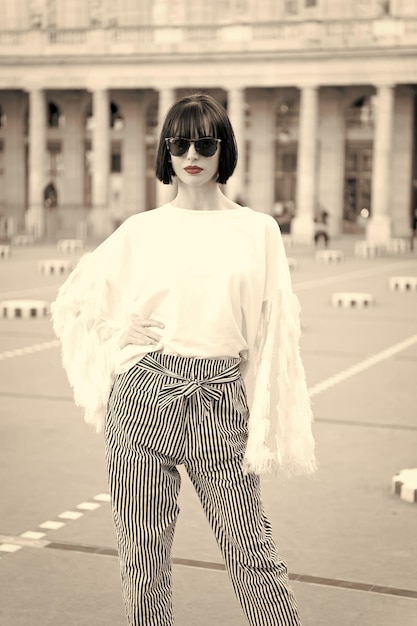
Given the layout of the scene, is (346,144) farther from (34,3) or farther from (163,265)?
(163,265)

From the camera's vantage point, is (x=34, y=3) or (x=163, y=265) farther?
(x=34, y=3)

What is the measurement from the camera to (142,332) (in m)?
4.06

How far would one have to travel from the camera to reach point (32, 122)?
176ft

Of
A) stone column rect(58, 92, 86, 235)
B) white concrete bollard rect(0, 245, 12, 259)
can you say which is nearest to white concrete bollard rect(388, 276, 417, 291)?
white concrete bollard rect(0, 245, 12, 259)

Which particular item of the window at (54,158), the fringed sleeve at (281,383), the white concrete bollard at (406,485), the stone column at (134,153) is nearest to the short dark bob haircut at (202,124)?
the fringed sleeve at (281,383)

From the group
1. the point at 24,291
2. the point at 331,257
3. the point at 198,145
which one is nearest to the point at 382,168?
the point at 331,257

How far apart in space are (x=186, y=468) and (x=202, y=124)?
111 centimetres

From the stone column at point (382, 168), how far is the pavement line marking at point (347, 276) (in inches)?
466

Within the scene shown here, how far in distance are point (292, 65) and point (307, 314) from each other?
31838mm

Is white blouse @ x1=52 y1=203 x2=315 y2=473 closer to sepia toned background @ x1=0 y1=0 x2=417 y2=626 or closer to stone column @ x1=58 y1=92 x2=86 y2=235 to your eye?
sepia toned background @ x1=0 y1=0 x2=417 y2=626

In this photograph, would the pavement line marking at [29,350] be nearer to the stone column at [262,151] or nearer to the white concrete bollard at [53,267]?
the white concrete bollard at [53,267]

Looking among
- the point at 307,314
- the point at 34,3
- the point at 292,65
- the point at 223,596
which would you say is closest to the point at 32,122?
the point at 34,3

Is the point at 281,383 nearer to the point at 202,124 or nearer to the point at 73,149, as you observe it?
the point at 202,124

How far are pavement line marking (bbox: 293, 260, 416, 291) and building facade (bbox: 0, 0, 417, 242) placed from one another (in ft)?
41.0
